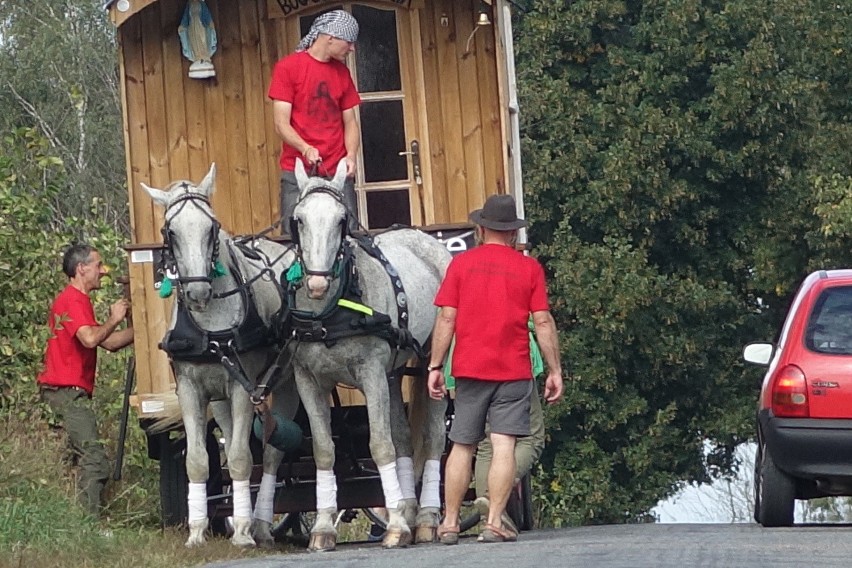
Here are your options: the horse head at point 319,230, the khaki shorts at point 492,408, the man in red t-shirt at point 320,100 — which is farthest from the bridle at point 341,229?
the man in red t-shirt at point 320,100

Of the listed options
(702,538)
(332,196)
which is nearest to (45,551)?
(332,196)

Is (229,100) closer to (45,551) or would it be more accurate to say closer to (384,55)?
(384,55)

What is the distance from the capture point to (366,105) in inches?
570

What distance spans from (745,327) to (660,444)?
2.53 m

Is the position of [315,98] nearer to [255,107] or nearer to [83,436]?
[255,107]

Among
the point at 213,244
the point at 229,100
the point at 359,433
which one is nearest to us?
the point at 213,244

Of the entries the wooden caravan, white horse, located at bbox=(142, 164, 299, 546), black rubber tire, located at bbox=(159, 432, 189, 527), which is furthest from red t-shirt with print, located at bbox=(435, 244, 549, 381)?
black rubber tire, located at bbox=(159, 432, 189, 527)

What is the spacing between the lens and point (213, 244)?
1129 centimetres

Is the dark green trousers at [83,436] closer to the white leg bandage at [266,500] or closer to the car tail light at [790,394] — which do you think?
the white leg bandage at [266,500]

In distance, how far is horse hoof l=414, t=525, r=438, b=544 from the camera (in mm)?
11906

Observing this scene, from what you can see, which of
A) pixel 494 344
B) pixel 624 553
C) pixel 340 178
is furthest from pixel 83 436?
pixel 624 553

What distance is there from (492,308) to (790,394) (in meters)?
1.94

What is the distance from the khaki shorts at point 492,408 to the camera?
1133 centimetres

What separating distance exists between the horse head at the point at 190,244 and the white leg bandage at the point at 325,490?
1.18 metres
